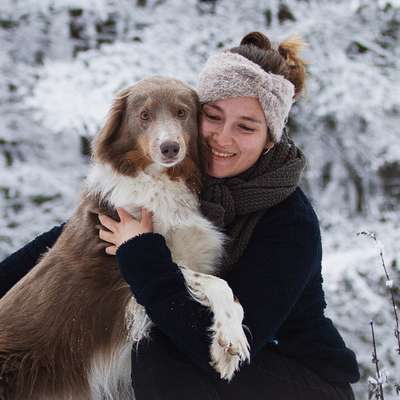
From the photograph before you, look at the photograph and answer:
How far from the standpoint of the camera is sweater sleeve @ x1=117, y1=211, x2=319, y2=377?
98.3 inches

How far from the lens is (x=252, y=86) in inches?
109

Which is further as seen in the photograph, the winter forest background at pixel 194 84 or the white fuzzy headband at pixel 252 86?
the winter forest background at pixel 194 84

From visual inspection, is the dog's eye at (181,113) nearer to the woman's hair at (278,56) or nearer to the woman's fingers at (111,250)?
the woman's hair at (278,56)

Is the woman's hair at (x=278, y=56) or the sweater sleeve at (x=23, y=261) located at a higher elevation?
the woman's hair at (x=278, y=56)

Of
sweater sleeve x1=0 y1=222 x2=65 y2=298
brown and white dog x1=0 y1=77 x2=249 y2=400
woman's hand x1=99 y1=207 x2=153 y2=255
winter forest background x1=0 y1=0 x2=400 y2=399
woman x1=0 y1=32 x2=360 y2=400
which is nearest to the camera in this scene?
woman x1=0 y1=32 x2=360 y2=400

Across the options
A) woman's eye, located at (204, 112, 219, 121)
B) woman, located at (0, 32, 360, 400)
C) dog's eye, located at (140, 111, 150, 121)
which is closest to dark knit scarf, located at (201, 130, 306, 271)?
woman, located at (0, 32, 360, 400)

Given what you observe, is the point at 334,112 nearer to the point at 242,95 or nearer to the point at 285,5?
the point at 285,5

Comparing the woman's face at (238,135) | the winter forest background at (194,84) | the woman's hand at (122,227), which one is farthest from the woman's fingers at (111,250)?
the winter forest background at (194,84)

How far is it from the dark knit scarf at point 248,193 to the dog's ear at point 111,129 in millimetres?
455

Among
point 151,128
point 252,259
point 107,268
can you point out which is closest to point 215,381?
point 252,259

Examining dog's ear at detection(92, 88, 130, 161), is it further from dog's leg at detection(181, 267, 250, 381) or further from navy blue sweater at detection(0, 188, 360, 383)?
dog's leg at detection(181, 267, 250, 381)

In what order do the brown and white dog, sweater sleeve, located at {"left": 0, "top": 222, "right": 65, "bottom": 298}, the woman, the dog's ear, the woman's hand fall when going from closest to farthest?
the woman
the woman's hand
the brown and white dog
the dog's ear
sweater sleeve, located at {"left": 0, "top": 222, "right": 65, "bottom": 298}

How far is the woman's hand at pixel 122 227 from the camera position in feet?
8.80

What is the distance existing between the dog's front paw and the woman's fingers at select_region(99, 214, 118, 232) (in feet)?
2.01
